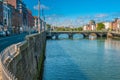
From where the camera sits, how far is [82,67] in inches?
1379

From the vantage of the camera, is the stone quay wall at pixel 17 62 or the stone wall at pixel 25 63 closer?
the stone quay wall at pixel 17 62

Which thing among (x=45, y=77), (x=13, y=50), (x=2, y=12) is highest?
(x=2, y=12)

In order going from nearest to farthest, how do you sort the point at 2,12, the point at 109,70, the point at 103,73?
the point at 103,73 < the point at 109,70 < the point at 2,12

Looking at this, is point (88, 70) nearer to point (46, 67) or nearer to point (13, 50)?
point (46, 67)

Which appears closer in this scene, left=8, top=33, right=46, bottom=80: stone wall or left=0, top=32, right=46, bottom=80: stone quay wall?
left=0, top=32, right=46, bottom=80: stone quay wall

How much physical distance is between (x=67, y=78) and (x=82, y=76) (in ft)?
6.43

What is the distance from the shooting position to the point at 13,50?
1473cm

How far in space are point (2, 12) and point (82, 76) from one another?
70292 mm

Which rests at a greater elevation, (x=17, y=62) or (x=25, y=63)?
(x=17, y=62)

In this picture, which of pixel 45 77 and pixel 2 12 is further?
pixel 2 12

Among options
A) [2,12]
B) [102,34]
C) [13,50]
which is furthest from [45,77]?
[102,34]

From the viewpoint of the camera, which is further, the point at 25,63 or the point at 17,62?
the point at 25,63

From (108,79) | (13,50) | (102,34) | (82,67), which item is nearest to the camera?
(13,50)

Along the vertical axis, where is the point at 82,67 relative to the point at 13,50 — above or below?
below
